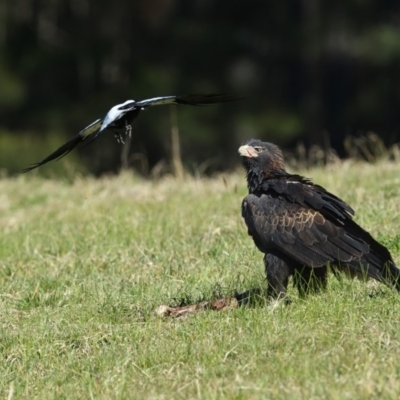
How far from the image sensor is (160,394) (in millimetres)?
4797

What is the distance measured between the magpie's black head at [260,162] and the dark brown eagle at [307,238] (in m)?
0.19

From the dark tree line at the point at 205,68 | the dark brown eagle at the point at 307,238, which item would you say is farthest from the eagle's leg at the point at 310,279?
the dark tree line at the point at 205,68

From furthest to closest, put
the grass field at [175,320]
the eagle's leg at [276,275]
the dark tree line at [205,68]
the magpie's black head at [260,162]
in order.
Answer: the dark tree line at [205,68] < the magpie's black head at [260,162] < the eagle's leg at [276,275] < the grass field at [175,320]

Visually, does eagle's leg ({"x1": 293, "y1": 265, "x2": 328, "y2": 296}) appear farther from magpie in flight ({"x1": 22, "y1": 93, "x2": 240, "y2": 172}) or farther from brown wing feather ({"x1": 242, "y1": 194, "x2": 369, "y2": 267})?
magpie in flight ({"x1": 22, "y1": 93, "x2": 240, "y2": 172})

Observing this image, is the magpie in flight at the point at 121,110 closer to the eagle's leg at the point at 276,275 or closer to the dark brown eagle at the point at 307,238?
the dark brown eagle at the point at 307,238

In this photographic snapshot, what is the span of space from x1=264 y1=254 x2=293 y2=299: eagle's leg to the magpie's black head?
0.60 m

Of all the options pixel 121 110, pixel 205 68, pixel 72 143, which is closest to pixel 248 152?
pixel 121 110

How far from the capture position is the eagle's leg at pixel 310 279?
20.0 feet

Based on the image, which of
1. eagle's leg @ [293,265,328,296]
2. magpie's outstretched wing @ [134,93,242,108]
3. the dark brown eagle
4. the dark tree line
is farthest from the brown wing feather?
the dark tree line

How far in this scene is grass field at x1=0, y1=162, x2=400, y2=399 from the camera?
4.84 metres

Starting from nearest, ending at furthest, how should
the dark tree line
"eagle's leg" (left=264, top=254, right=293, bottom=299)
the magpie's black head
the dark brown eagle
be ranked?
the dark brown eagle < "eagle's leg" (left=264, top=254, right=293, bottom=299) < the magpie's black head < the dark tree line

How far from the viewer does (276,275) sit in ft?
19.9

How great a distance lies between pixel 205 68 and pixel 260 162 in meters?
19.2

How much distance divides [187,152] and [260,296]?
17.9 metres
